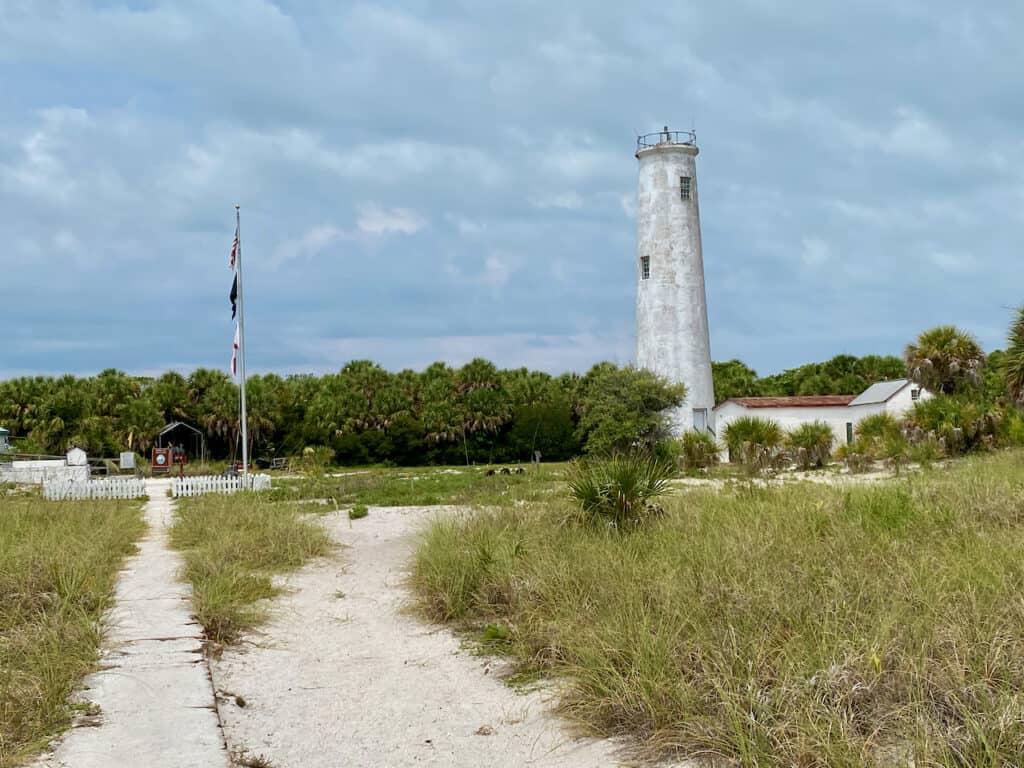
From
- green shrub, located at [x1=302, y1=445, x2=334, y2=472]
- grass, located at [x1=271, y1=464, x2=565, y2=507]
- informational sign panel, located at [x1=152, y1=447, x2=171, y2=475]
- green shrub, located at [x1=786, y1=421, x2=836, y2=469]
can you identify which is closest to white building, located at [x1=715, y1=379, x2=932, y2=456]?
green shrub, located at [x1=786, y1=421, x2=836, y2=469]

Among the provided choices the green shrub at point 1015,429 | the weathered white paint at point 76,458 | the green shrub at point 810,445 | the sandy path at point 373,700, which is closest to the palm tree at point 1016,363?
the green shrub at point 1015,429

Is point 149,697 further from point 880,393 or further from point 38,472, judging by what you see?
point 880,393

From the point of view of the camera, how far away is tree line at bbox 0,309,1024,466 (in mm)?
46250

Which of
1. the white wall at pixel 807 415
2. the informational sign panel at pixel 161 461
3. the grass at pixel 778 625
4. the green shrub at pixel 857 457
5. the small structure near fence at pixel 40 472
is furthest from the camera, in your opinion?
the white wall at pixel 807 415

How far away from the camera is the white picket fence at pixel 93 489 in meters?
25.3

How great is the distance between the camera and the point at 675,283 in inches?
1592

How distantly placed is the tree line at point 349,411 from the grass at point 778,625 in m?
29.9

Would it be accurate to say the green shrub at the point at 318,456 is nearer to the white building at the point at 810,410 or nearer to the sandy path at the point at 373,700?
the white building at the point at 810,410

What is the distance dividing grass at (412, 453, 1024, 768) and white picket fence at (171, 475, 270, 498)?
17.0 m

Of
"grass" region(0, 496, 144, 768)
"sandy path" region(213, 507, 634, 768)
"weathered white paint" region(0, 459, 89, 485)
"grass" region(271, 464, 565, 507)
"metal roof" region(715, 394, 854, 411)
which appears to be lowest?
"sandy path" region(213, 507, 634, 768)

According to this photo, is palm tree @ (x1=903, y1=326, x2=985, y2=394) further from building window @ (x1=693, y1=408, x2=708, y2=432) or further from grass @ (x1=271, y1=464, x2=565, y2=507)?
grass @ (x1=271, y1=464, x2=565, y2=507)

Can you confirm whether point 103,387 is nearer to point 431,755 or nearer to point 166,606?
point 166,606

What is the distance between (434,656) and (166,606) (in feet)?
10.7

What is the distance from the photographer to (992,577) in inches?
291
